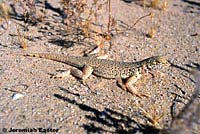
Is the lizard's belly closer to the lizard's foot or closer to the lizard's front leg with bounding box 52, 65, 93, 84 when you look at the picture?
the lizard's front leg with bounding box 52, 65, 93, 84

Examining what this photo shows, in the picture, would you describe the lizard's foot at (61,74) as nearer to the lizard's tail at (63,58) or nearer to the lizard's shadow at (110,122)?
the lizard's tail at (63,58)

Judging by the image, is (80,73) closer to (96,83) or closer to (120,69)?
(96,83)

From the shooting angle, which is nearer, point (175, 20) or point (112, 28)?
point (112, 28)

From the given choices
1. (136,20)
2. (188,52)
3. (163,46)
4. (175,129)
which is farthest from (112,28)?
(175,129)

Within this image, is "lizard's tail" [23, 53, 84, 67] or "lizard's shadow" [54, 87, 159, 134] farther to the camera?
"lizard's tail" [23, 53, 84, 67]

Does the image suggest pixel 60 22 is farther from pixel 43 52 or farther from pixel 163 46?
pixel 163 46

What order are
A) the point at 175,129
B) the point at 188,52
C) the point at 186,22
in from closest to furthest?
the point at 175,129
the point at 188,52
the point at 186,22

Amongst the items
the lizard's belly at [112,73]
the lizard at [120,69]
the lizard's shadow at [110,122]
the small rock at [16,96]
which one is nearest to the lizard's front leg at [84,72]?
the lizard at [120,69]

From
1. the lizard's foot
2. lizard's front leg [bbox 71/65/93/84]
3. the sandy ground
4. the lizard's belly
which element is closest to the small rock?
the sandy ground
